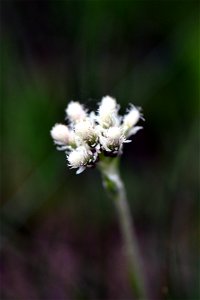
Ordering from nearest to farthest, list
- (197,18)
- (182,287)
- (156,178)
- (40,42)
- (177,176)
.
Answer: (182,287), (177,176), (156,178), (197,18), (40,42)

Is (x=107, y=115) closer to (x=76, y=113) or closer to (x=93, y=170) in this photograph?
(x=76, y=113)

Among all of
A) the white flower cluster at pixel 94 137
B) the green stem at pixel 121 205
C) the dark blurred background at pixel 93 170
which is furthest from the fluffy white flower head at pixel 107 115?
the dark blurred background at pixel 93 170

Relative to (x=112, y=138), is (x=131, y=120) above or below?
above

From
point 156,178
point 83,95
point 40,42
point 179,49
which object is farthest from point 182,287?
point 40,42

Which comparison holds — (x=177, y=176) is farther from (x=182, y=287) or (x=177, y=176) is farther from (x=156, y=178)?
(x=182, y=287)

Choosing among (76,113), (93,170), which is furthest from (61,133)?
(93,170)

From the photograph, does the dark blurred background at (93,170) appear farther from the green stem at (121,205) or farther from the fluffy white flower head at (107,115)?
the fluffy white flower head at (107,115)

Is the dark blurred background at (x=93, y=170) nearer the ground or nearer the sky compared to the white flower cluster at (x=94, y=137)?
nearer the sky

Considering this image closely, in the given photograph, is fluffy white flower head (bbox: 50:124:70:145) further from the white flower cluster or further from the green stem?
the green stem
